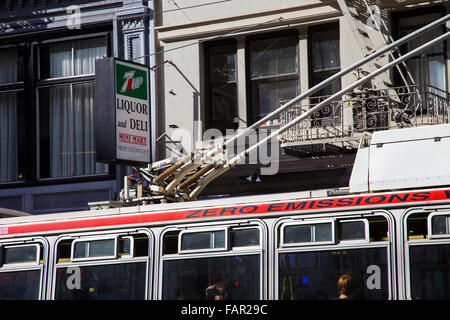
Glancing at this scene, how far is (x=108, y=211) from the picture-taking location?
10.9 meters

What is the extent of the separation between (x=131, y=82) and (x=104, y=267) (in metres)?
8.51

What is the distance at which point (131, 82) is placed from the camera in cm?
1841

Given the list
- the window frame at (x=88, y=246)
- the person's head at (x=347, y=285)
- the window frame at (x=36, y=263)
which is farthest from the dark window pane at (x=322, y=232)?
the window frame at (x=36, y=263)

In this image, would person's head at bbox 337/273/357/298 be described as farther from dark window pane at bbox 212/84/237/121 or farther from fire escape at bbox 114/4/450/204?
dark window pane at bbox 212/84/237/121

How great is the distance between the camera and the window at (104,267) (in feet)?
33.9

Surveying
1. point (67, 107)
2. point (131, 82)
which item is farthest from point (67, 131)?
point (131, 82)

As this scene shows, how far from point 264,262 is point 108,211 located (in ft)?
8.15

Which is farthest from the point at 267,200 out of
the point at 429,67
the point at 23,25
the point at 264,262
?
the point at 23,25

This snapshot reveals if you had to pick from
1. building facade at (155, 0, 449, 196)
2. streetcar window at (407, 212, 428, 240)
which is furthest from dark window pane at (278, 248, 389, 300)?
building facade at (155, 0, 449, 196)

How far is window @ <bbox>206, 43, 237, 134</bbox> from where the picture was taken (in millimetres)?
19516

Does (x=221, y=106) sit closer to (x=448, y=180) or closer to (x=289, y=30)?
(x=289, y=30)

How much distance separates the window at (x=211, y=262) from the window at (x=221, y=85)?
946 centimetres

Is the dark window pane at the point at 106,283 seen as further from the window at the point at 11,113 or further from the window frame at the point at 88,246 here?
the window at the point at 11,113

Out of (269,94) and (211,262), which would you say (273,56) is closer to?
(269,94)
